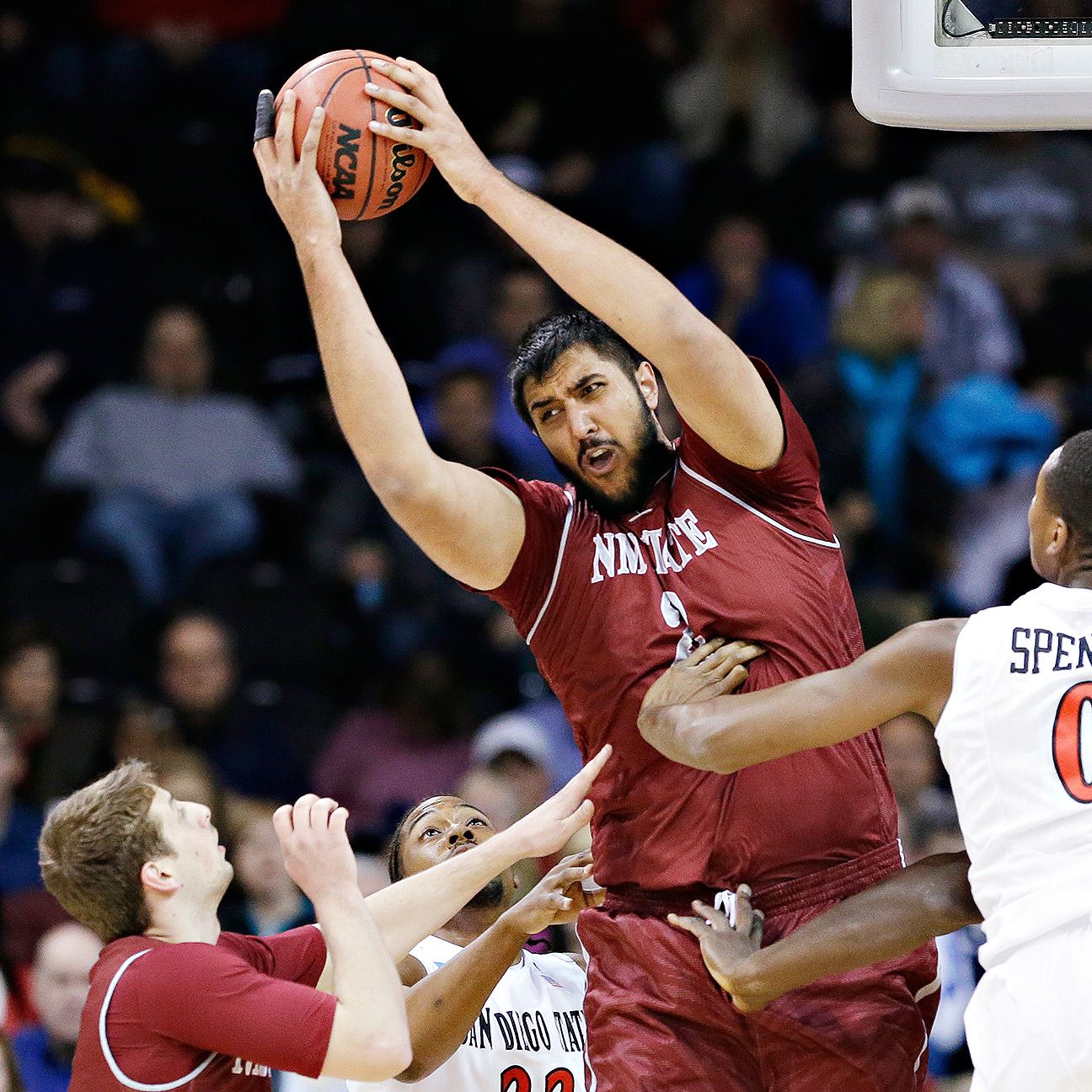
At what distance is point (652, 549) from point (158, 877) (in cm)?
129

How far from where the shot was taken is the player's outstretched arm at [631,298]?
12.5ft

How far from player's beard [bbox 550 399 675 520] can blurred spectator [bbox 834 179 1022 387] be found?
5256 mm

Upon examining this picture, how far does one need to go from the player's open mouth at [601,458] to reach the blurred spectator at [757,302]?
5.29 m

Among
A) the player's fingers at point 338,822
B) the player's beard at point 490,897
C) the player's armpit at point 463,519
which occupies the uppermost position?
the player's armpit at point 463,519

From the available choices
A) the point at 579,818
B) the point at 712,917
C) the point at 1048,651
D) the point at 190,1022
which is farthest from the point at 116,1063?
the point at 1048,651

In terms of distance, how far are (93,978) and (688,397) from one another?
1731 mm

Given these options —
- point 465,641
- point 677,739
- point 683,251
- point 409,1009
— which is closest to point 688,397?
point 677,739

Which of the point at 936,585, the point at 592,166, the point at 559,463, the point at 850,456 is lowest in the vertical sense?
the point at 936,585

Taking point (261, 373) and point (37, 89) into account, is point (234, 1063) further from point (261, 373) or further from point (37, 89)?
point (37, 89)

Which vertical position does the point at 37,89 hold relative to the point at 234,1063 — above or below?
above

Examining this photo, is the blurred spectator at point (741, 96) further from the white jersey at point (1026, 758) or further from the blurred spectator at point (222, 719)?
the white jersey at point (1026, 758)

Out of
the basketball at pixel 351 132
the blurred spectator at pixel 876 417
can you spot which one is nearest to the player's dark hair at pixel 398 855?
the basketball at pixel 351 132

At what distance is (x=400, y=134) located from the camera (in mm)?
3912

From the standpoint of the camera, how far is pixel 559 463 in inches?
165
